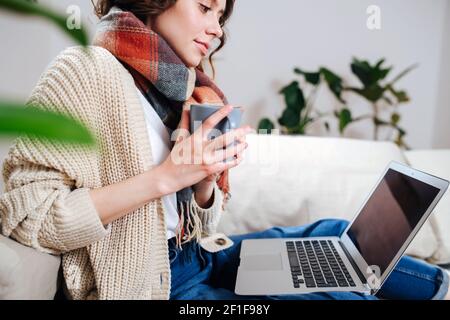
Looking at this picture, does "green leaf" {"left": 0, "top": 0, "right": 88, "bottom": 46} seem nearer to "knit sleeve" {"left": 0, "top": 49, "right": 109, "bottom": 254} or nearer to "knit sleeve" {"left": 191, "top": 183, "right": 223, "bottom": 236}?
"knit sleeve" {"left": 0, "top": 49, "right": 109, "bottom": 254}

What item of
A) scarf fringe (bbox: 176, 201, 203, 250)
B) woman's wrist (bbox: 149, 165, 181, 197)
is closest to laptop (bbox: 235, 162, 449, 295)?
scarf fringe (bbox: 176, 201, 203, 250)

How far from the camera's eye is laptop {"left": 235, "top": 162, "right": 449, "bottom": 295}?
637 mm

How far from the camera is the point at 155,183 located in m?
0.56

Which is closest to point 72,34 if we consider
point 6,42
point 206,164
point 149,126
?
point 206,164

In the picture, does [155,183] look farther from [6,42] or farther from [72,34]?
[6,42]

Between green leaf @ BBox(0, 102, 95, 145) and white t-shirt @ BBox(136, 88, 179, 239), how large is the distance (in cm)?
52

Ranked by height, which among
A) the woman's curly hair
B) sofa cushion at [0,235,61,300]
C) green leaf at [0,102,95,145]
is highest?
the woman's curly hair

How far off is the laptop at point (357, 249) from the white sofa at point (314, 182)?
0.61 ft

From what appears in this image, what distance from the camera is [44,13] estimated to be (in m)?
0.14

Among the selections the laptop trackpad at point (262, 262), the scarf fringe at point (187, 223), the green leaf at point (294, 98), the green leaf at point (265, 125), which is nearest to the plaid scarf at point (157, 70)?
the scarf fringe at point (187, 223)

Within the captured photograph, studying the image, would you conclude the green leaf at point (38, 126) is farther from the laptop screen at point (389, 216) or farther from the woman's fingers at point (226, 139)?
the laptop screen at point (389, 216)

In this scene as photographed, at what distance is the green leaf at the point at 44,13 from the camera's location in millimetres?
141

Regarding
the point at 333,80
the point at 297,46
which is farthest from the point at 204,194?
the point at 333,80
